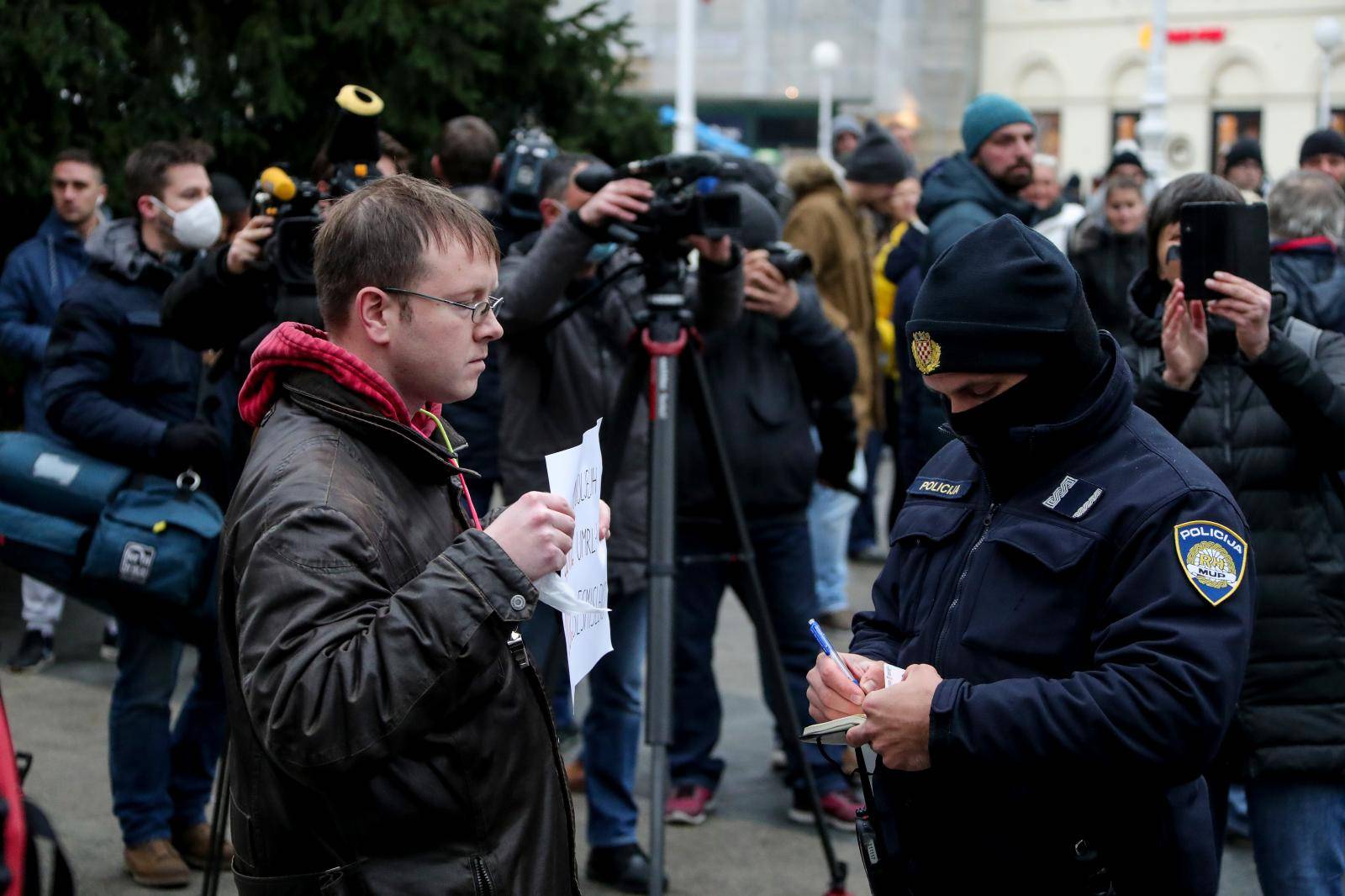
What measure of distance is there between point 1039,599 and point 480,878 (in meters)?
0.92

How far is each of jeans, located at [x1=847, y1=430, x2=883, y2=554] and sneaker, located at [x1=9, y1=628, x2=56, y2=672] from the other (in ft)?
14.6

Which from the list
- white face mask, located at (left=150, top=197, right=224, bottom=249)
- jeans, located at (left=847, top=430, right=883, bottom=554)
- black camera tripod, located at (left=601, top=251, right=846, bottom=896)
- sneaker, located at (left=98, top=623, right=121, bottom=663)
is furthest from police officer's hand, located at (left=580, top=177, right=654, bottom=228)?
jeans, located at (left=847, top=430, right=883, bottom=554)

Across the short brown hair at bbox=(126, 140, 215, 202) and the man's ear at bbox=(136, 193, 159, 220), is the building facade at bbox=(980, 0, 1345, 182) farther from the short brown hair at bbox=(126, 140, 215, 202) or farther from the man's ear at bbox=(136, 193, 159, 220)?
the man's ear at bbox=(136, 193, 159, 220)

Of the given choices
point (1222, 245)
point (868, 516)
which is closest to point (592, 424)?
point (1222, 245)

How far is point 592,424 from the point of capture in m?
4.75

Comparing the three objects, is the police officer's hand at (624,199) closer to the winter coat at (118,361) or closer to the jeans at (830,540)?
the winter coat at (118,361)

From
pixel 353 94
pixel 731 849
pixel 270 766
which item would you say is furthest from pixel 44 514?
pixel 270 766

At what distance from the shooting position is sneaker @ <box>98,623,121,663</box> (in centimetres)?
686

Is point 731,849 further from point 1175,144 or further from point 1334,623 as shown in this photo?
point 1175,144

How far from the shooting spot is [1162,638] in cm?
223

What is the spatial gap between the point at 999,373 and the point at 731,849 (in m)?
2.91

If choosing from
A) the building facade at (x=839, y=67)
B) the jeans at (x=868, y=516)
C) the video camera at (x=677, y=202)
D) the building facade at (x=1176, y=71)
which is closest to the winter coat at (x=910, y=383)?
the video camera at (x=677, y=202)

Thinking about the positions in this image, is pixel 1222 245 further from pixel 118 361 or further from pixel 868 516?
pixel 868 516

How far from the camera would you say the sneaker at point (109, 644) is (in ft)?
22.5
